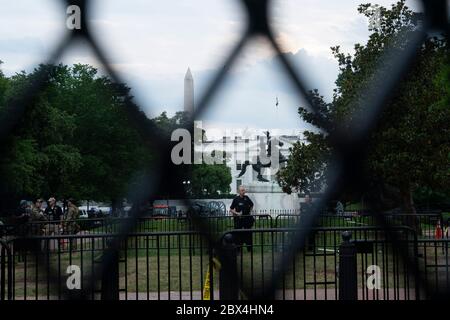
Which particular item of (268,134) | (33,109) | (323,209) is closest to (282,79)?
(268,134)

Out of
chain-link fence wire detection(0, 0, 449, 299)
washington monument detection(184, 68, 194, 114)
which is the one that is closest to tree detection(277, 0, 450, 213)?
chain-link fence wire detection(0, 0, 449, 299)

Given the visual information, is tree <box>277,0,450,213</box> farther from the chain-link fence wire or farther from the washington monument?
the washington monument

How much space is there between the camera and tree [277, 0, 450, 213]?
0.78 metres

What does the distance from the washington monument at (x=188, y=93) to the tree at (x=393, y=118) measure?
0.13m

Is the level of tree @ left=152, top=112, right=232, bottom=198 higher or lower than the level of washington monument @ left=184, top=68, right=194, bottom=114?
lower

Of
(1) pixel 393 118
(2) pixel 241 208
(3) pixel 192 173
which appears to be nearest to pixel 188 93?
(3) pixel 192 173

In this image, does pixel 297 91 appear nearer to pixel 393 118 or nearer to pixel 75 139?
pixel 393 118

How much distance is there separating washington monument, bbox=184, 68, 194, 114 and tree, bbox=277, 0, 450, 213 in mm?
135

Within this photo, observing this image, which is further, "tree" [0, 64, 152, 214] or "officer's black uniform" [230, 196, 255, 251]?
→ "officer's black uniform" [230, 196, 255, 251]

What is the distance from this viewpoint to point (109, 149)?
714mm

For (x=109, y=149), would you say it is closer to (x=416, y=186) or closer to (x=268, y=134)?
(x=268, y=134)

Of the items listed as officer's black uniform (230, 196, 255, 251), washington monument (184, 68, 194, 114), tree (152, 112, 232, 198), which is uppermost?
washington monument (184, 68, 194, 114)

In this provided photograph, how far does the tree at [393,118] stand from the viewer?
2.56 ft
